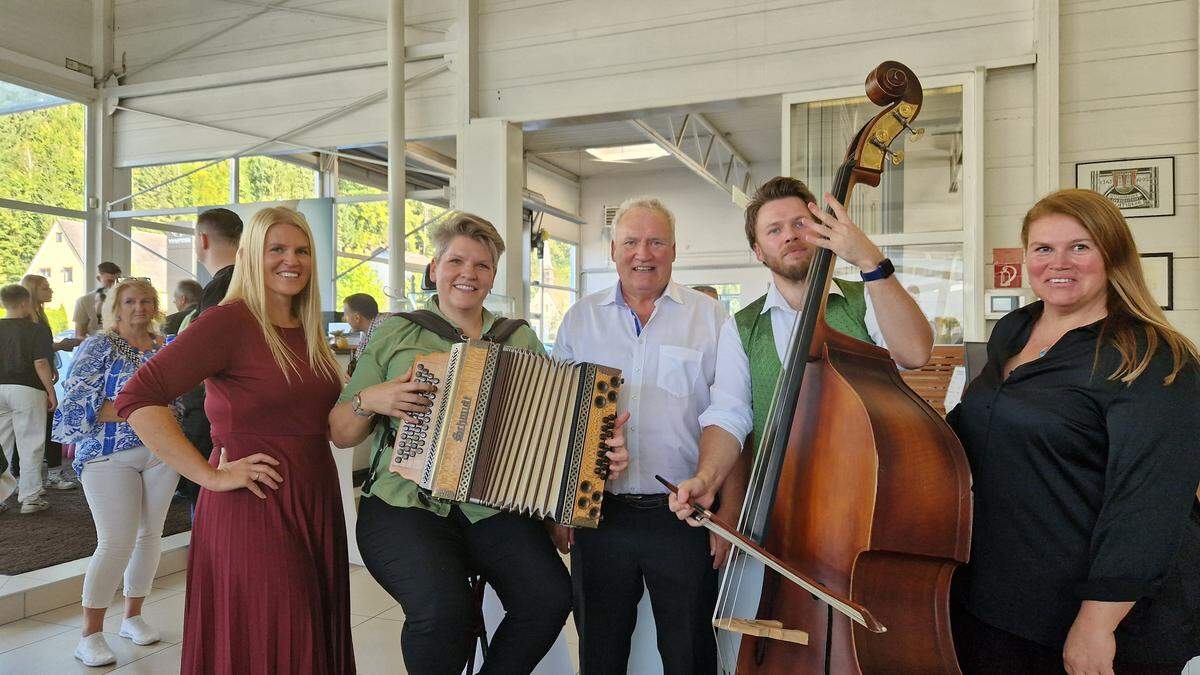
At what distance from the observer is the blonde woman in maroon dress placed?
1.91 metres

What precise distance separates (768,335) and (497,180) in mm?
4199

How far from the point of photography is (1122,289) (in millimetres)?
1472

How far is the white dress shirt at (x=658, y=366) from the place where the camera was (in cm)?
213

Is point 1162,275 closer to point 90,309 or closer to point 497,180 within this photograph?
point 497,180

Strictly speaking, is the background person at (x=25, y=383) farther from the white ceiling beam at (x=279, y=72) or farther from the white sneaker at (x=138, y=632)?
the white sneaker at (x=138, y=632)

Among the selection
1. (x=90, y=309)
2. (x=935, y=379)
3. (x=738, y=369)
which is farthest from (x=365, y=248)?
(x=738, y=369)

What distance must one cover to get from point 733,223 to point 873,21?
25.8 feet

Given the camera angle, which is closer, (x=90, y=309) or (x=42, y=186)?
(x=90, y=309)

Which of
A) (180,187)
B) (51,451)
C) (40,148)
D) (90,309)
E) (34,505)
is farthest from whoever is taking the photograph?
(180,187)

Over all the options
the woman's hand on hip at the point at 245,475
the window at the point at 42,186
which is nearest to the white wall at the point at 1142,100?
the woman's hand on hip at the point at 245,475

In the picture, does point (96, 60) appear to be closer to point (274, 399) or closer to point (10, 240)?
point (10, 240)

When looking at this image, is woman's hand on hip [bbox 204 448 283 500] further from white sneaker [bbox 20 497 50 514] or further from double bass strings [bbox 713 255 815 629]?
white sneaker [bbox 20 497 50 514]

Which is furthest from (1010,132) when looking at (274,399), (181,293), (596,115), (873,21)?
(181,293)

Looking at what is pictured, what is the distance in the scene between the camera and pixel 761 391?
1.90 m
